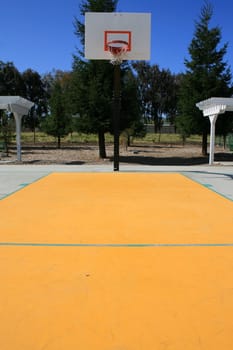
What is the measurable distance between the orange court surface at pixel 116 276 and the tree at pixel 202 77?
16.1m

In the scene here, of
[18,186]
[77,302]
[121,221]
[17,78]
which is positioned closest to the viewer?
[77,302]

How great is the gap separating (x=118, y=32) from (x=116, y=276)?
9985 millimetres

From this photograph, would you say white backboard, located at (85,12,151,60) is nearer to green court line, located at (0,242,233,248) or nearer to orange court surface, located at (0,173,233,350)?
orange court surface, located at (0,173,233,350)

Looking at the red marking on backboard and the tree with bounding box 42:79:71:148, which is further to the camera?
→ the tree with bounding box 42:79:71:148

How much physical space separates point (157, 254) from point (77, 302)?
4.32 ft

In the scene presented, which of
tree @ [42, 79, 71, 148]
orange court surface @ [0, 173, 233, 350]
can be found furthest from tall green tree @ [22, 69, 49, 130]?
orange court surface @ [0, 173, 233, 350]

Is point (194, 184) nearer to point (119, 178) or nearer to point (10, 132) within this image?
point (119, 178)

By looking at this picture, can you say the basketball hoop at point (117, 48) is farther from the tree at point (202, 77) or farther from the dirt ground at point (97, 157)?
the tree at point (202, 77)

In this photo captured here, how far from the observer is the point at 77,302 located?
9.13 feet

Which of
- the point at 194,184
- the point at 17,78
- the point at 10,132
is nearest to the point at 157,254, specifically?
the point at 194,184

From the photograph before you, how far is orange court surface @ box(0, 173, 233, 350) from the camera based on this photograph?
2377 mm

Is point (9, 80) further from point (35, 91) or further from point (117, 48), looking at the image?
point (117, 48)

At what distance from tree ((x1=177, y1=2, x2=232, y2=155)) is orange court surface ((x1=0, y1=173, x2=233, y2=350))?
16094 millimetres

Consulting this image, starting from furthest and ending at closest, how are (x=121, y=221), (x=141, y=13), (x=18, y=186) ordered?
1. (x=141, y=13)
2. (x=18, y=186)
3. (x=121, y=221)
